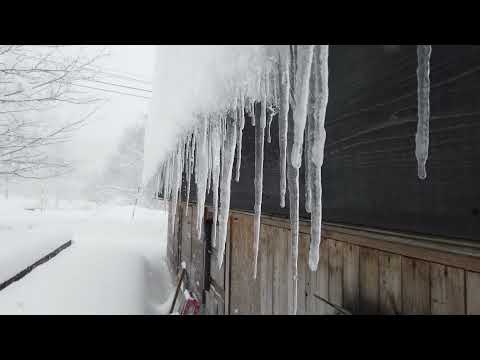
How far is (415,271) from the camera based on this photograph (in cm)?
100

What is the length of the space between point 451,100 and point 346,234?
69 cm

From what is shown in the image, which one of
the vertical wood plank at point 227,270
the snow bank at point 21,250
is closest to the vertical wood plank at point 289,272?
the vertical wood plank at point 227,270

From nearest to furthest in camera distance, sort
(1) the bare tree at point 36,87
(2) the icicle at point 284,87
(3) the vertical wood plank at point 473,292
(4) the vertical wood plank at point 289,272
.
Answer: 1. (3) the vertical wood plank at point 473,292
2. (2) the icicle at point 284,87
3. (4) the vertical wood plank at point 289,272
4. (1) the bare tree at point 36,87

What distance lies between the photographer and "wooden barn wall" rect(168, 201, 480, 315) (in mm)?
824

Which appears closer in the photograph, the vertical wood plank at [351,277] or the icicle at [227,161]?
the vertical wood plank at [351,277]

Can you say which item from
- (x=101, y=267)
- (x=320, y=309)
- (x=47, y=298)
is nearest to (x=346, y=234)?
(x=320, y=309)

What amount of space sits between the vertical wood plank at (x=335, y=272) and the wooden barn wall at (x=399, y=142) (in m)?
0.31

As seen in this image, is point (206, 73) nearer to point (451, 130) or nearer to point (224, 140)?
point (224, 140)

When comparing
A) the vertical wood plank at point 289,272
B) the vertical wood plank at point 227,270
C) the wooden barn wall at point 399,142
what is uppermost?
the wooden barn wall at point 399,142

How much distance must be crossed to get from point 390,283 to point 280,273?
3.31 feet

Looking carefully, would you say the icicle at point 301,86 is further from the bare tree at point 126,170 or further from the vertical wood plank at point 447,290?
the bare tree at point 126,170

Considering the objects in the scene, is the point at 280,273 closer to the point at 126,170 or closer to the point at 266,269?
the point at 266,269

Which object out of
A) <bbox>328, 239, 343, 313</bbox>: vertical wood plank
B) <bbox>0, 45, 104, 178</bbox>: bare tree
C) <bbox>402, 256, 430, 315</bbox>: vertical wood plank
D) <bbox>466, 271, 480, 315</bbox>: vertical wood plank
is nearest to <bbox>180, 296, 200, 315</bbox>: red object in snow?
<bbox>328, 239, 343, 313</bbox>: vertical wood plank

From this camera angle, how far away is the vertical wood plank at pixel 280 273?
6.34 ft
